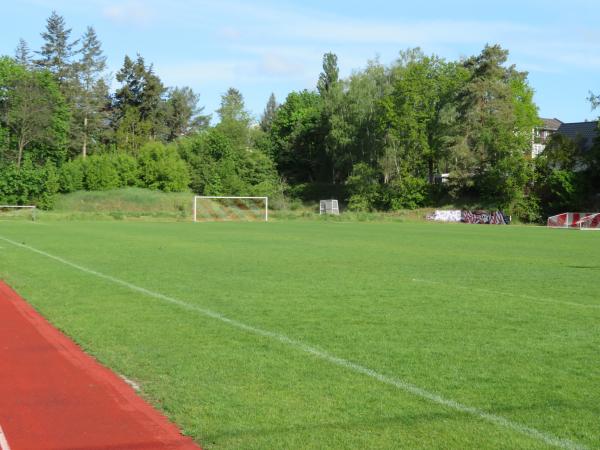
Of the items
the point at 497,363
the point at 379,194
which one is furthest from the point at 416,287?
the point at 379,194

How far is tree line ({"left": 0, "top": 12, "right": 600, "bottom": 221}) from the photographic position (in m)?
66.9

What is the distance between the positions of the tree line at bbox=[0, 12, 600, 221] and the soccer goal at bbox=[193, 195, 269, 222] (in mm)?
12562

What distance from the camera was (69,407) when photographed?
19.6 feet

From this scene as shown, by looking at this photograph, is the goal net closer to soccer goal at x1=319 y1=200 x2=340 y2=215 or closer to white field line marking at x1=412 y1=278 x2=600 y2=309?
soccer goal at x1=319 y1=200 x2=340 y2=215

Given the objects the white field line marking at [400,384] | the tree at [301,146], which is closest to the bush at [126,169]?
the tree at [301,146]

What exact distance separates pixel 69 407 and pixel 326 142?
7937cm

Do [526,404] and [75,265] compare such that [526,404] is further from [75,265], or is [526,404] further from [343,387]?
[75,265]

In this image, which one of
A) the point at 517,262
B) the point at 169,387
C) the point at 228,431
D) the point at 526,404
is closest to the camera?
the point at 228,431

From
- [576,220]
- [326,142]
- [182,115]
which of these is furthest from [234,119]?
[576,220]

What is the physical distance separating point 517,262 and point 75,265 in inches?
529

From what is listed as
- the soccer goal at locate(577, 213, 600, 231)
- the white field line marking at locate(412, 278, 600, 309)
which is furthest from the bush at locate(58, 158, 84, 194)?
the white field line marking at locate(412, 278, 600, 309)

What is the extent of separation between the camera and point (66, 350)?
8367 millimetres

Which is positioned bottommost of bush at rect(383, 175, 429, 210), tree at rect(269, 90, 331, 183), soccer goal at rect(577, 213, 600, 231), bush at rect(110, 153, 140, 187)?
soccer goal at rect(577, 213, 600, 231)

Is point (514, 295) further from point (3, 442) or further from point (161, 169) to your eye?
point (161, 169)
